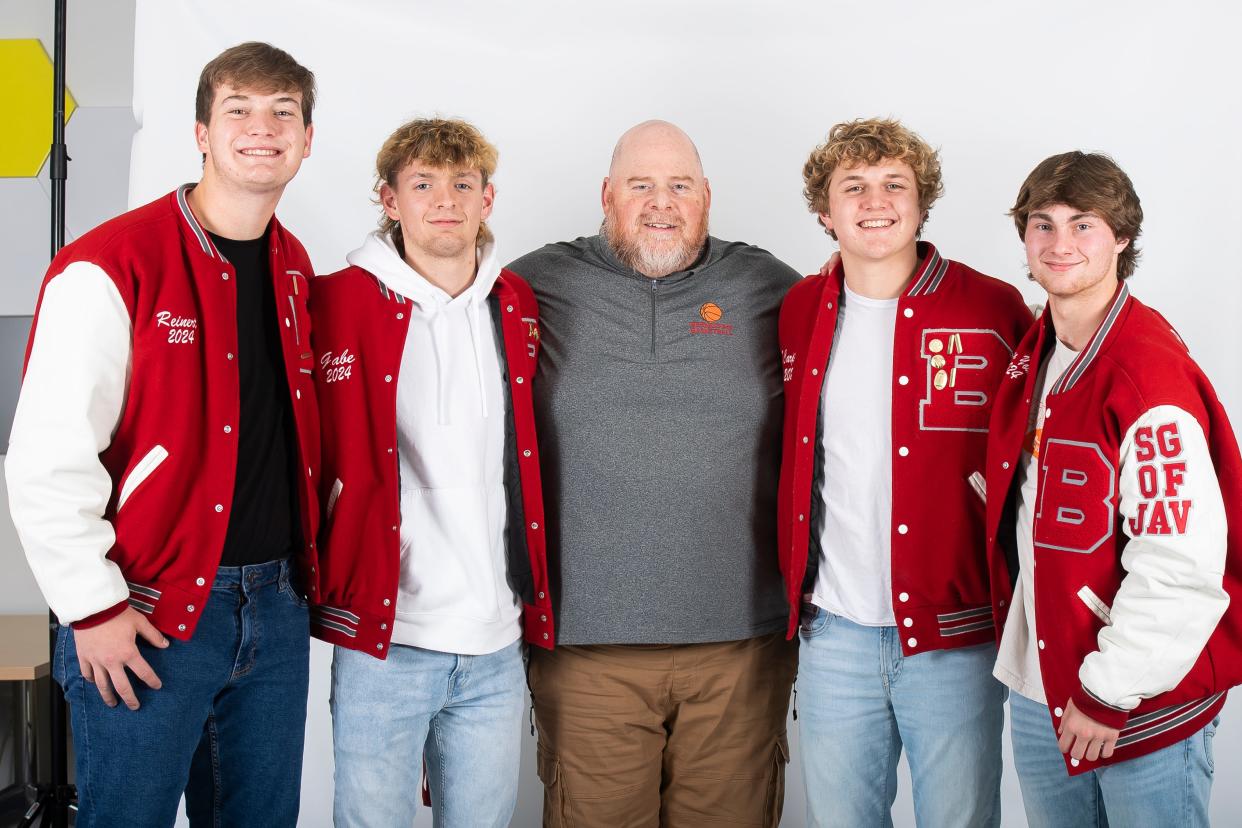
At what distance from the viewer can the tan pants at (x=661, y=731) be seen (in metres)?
2.50

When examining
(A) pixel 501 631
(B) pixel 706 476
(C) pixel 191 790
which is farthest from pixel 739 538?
(C) pixel 191 790

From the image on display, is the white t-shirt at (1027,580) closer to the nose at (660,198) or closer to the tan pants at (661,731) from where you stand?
the tan pants at (661,731)

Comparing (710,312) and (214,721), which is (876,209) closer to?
(710,312)

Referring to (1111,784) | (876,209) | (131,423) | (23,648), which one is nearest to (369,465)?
(131,423)

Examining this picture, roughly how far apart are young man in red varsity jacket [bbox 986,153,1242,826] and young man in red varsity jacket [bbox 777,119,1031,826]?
17 cm

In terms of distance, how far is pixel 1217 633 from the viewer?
1729mm

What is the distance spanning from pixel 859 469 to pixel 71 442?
1.51 metres

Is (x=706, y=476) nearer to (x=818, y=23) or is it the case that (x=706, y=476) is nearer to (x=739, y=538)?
(x=739, y=538)

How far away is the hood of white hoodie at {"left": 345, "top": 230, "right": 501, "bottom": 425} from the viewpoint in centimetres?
223

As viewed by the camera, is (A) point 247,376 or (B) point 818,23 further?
(B) point 818,23

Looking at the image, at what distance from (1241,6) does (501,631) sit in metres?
2.90

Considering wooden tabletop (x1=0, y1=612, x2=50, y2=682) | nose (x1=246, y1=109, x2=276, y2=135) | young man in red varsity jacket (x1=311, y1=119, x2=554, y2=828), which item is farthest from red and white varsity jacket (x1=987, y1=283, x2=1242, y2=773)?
wooden tabletop (x1=0, y1=612, x2=50, y2=682)

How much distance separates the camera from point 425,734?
2215 millimetres

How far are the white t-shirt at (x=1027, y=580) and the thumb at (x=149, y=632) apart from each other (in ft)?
5.08
